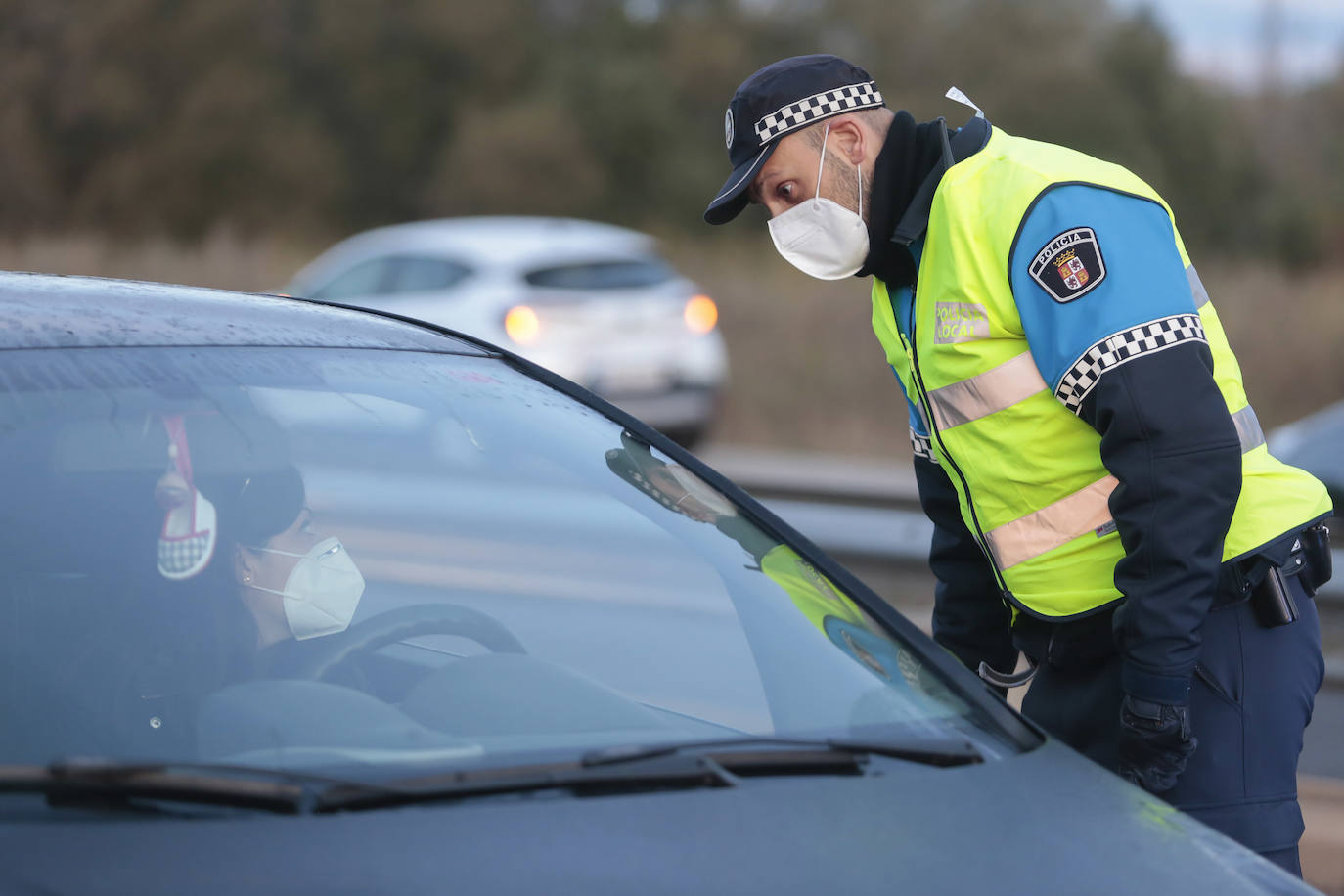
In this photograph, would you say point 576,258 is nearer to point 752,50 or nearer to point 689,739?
point 689,739

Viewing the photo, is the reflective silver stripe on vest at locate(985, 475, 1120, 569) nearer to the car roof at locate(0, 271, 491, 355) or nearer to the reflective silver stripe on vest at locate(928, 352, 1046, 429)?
the reflective silver stripe on vest at locate(928, 352, 1046, 429)

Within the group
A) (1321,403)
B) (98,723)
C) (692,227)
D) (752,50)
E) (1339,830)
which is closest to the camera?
(98,723)

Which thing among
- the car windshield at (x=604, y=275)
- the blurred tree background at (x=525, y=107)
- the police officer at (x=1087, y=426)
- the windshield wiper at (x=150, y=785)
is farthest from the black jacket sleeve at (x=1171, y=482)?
the blurred tree background at (x=525, y=107)

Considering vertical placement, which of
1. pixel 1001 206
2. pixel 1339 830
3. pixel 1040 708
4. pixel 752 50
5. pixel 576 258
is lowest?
pixel 1339 830

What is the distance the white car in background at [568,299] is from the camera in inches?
446

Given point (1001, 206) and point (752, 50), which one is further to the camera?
point (752, 50)

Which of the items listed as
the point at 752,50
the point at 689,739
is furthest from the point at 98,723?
the point at 752,50

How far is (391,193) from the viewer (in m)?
36.5

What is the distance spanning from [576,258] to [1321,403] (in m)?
6.66

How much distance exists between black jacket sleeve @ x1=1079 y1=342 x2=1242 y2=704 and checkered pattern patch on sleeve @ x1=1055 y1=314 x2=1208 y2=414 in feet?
0.03

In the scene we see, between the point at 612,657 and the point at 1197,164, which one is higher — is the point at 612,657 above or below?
below

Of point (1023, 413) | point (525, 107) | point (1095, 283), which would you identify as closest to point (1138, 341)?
point (1095, 283)

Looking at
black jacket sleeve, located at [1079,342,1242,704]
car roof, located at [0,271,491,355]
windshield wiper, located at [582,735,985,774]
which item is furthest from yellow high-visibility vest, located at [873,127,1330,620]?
car roof, located at [0,271,491,355]

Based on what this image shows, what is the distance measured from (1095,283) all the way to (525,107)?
33.6 m
